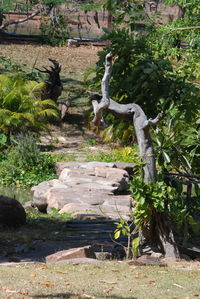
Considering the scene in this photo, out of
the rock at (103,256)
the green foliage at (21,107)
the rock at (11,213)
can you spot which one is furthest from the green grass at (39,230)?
the green foliage at (21,107)

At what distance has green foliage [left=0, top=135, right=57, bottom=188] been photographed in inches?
685

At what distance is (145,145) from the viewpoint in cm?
916

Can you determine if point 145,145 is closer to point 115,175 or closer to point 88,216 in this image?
point 88,216

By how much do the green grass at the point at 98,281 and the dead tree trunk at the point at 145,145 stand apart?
892 mm

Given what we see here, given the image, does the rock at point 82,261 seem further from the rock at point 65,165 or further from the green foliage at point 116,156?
the green foliage at point 116,156

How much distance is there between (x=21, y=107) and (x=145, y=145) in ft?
40.1

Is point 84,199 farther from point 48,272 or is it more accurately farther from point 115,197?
point 48,272

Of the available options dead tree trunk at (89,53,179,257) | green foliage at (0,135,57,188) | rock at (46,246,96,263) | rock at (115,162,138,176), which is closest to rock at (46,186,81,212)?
green foliage at (0,135,57,188)

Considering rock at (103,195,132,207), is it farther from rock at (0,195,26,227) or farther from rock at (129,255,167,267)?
rock at (129,255,167,267)

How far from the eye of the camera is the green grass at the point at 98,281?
652cm

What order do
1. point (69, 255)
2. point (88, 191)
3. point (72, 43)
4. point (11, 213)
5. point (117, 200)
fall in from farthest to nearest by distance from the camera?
point (72, 43) < point (88, 191) < point (117, 200) < point (11, 213) < point (69, 255)

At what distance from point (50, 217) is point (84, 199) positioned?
1.46 meters

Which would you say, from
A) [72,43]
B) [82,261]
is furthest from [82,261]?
[72,43]

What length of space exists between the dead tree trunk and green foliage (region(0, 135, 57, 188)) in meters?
8.14
